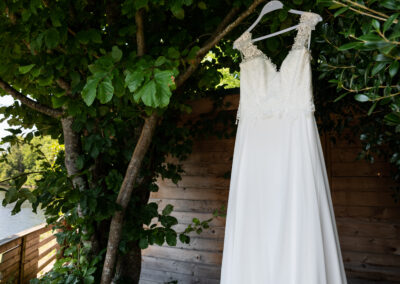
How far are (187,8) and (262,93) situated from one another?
0.82 m

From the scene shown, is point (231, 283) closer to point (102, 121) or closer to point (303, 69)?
point (303, 69)

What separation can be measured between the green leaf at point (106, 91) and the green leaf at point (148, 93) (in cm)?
11

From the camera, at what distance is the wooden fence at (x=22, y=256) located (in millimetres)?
2635

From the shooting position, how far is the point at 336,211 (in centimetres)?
234

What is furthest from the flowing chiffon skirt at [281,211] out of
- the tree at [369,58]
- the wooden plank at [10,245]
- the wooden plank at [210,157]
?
the wooden plank at [10,245]

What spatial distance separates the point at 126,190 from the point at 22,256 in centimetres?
231

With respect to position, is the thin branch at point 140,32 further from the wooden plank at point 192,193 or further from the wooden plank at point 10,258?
the wooden plank at point 10,258

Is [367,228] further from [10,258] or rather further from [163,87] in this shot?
[10,258]

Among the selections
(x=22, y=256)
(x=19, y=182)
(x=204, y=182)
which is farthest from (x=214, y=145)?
(x=22, y=256)

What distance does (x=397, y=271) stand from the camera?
2.12m

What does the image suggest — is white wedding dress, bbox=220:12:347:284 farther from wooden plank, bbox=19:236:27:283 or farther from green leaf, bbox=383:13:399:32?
wooden plank, bbox=19:236:27:283

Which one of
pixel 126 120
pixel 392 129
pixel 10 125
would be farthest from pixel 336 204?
pixel 10 125

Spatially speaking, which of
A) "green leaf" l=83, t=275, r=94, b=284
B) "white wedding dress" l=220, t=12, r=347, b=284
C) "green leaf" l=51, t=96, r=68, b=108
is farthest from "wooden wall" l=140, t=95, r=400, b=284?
"green leaf" l=51, t=96, r=68, b=108

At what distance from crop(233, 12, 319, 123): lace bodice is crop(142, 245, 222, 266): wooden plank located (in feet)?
6.30
